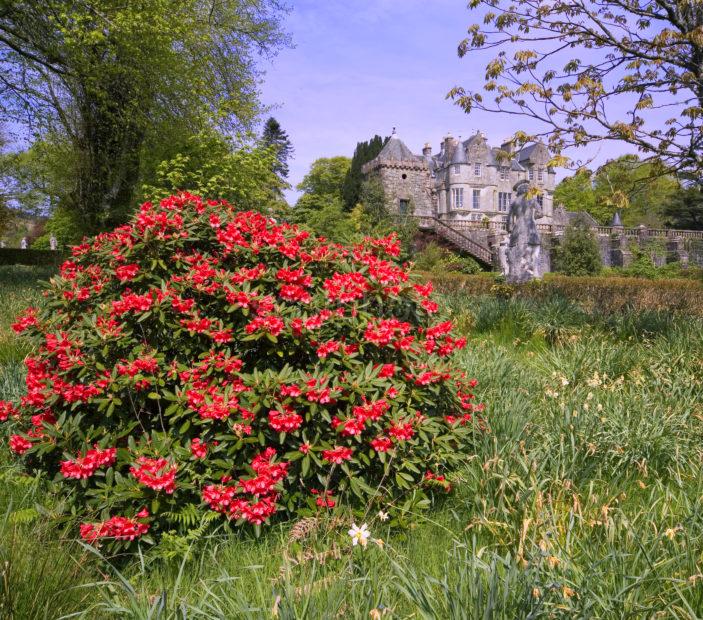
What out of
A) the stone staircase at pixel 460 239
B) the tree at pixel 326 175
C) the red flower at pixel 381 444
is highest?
the tree at pixel 326 175

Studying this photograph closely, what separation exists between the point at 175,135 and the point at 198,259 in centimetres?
1546

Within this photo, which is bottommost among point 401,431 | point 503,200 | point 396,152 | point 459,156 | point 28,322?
point 401,431

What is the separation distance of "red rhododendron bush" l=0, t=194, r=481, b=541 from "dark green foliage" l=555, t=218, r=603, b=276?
33821 mm

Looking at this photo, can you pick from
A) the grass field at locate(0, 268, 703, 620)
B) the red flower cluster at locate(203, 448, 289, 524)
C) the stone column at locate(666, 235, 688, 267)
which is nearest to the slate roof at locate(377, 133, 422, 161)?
the stone column at locate(666, 235, 688, 267)

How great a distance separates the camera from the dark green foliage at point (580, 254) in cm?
3428

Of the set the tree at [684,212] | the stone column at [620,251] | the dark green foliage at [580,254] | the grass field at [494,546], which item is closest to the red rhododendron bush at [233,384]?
the grass field at [494,546]

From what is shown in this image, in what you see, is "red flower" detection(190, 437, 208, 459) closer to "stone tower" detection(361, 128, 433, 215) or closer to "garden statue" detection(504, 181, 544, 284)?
"garden statue" detection(504, 181, 544, 284)

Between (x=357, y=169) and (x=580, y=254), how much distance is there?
20766mm

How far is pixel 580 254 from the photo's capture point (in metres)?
34.5

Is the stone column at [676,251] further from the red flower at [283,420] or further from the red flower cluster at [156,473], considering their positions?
the red flower cluster at [156,473]

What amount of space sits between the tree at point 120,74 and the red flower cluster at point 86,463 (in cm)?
1327

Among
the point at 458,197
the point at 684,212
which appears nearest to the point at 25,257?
the point at 458,197

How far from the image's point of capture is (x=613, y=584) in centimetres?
209

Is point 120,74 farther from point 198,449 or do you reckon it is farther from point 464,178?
point 464,178
